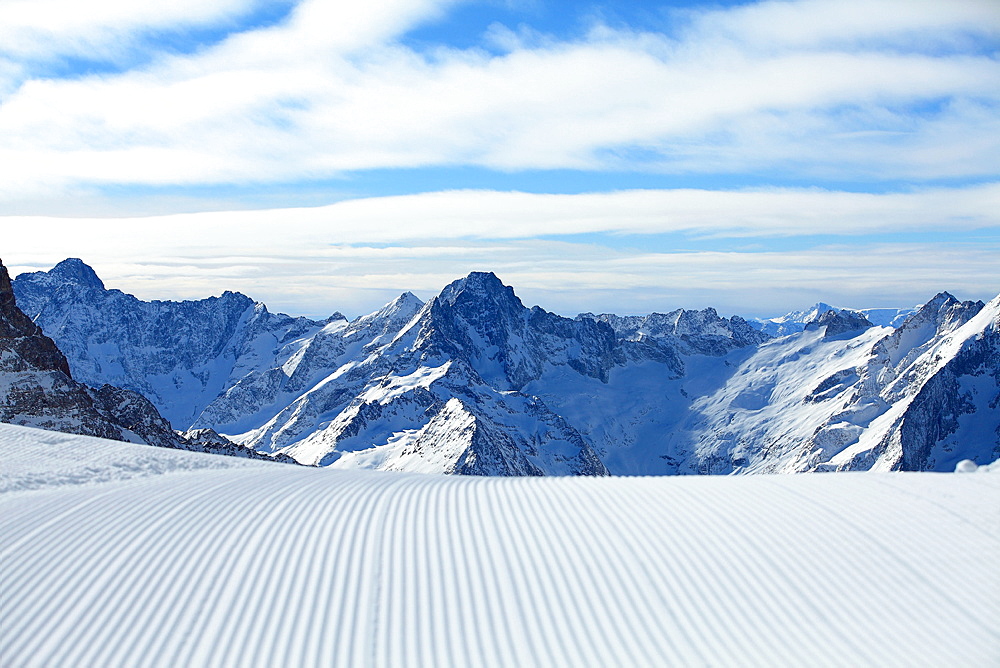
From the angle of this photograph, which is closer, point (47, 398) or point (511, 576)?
point (511, 576)

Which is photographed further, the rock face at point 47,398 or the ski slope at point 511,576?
the rock face at point 47,398

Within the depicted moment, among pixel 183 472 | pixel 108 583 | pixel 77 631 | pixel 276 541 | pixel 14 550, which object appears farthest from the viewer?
pixel 183 472

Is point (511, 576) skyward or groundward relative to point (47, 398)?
skyward

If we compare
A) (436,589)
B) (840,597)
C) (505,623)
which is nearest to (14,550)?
(436,589)

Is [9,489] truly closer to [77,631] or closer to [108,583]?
[108,583]

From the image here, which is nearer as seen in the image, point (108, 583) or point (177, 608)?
point (177, 608)

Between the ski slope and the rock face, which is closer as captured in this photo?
the ski slope

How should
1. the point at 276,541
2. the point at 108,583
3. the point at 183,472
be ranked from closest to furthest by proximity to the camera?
the point at 108,583
the point at 276,541
the point at 183,472
